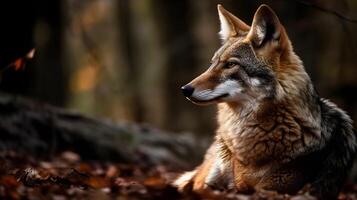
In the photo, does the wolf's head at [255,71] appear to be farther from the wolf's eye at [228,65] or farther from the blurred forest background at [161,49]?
the blurred forest background at [161,49]

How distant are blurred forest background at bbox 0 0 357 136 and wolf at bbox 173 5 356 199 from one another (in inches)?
253

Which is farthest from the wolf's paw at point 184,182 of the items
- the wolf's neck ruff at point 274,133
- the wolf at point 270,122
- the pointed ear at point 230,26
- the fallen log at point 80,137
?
the fallen log at point 80,137

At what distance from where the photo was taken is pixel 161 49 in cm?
2448

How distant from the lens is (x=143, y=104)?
87.7 feet

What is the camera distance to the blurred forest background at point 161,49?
17.1 m

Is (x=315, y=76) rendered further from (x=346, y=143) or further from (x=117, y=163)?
(x=346, y=143)

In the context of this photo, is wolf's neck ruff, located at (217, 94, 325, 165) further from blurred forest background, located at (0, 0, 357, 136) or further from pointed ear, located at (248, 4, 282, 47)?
blurred forest background, located at (0, 0, 357, 136)

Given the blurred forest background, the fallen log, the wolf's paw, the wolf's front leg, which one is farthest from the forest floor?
the blurred forest background

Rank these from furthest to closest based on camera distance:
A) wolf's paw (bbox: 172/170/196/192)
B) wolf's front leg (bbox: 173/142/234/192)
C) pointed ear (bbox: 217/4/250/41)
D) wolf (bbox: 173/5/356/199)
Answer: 1. wolf's paw (bbox: 172/170/196/192)
2. pointed ear (bbox: 217/4/250/41)
3. wolf's front leg (bbox: 173/142/234/192)
4. wolf (bbox: 173/5/356/199)

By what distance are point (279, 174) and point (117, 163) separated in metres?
5.43

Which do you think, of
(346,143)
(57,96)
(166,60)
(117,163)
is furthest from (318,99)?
(166,60)

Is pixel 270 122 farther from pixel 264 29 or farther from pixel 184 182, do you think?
pixel 184 182

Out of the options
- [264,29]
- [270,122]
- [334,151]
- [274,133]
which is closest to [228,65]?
[264,29]

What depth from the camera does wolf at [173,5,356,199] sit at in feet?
25.6
